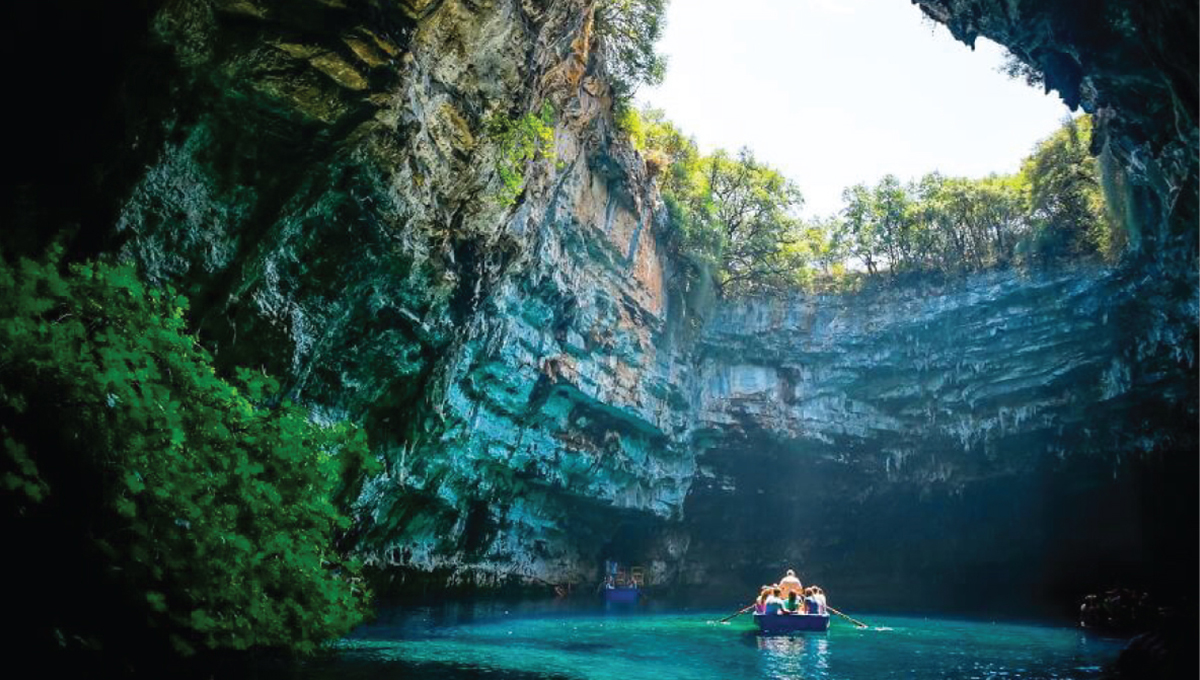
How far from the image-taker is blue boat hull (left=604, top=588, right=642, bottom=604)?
29250 millimetres

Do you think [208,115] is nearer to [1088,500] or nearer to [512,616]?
[512,616]

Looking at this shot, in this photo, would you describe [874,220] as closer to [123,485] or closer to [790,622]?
[790,622]

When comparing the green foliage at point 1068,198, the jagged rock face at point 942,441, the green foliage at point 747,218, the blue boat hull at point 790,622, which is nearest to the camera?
the blue boat hull at point 790,622

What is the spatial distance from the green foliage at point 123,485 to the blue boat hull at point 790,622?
586 inches

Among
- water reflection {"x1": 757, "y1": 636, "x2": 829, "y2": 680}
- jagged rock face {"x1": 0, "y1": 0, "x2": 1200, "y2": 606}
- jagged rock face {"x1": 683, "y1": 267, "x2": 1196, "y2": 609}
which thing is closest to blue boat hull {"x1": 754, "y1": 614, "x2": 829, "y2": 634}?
water reflection {"x1": 757, "y1": 636, "x2": 829, "y2": 680}

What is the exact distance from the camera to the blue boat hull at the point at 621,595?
96.0ft

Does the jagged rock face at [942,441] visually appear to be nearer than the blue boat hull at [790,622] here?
No

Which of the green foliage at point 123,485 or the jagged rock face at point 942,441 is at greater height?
the jagged rock face at point 942,441

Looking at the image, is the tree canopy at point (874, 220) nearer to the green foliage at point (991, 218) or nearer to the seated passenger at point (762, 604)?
the green foliage at point (991, 218)

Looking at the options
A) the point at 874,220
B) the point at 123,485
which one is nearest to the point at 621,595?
the point at 874,220

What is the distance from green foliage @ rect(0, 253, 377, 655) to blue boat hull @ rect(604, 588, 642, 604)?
2258cm

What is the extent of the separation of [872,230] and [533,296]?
17360 millimetres

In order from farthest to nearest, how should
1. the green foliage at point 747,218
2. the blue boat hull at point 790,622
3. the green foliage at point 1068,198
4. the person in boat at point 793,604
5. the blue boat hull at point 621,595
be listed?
the green foliage at point 747,218, the blue boat hull at point 621,595, the green foliage at point 1068,198, the person in boat at point 793,604, the blue boat hull at point 790,622

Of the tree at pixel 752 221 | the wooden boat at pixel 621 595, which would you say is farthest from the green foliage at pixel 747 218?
the wooden boat at pixel 621 595
